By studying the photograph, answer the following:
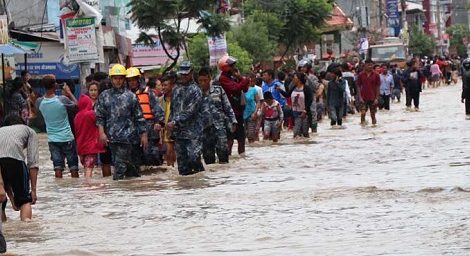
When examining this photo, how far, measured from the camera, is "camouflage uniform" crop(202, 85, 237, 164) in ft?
58.1

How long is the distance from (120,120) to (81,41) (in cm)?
667

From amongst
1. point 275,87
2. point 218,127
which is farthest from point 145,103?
point 275,87

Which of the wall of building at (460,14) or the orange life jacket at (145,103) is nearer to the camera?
the orange life jacket at (145,103)

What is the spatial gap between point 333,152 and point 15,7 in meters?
19.9

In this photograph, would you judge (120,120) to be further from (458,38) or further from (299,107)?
(458,38)

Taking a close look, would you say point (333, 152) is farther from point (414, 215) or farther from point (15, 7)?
point (15, 7)

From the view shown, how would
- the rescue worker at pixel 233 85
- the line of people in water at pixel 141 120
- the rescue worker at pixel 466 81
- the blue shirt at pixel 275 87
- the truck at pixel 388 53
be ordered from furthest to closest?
the truck at pixel 388 53 → the rescue worker at pixel 466 81 → the blue shirt at pixel 275 87 → the rescue worker at pixel 233 85 → the line of people in water at pixel 141 120

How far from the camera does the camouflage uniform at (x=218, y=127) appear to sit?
1772 cm

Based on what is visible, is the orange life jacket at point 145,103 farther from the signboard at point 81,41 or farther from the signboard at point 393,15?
the signboard at point 393,15

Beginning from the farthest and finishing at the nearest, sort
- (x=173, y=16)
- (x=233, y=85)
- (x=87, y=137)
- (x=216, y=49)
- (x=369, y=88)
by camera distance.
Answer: (x=173, y=16)
(x=216, y=49)
(x=369, y=88)
(x=233, y=85)
(x=87, y=137)

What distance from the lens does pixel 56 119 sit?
55.0 ft

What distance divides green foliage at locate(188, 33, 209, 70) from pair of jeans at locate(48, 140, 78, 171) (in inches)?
844

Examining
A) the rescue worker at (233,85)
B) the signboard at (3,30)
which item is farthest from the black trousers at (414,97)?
the rescue worker at (233,85)

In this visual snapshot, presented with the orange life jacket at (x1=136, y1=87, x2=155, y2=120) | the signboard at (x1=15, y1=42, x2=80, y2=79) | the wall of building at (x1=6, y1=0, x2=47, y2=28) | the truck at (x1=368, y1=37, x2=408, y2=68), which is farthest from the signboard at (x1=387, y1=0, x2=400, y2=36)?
the orange life jacket at (x1=136, y1=87, x2=155, y2=120)
